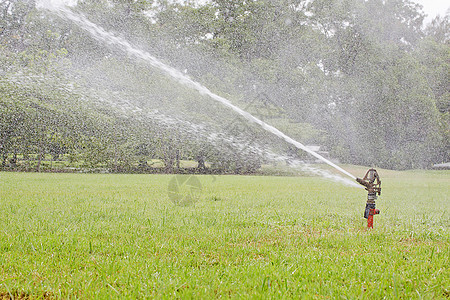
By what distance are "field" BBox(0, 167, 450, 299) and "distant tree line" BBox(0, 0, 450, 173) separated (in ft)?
33.1

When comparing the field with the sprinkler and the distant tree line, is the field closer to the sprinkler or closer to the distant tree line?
the sprinkler

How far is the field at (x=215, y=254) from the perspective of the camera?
212cm

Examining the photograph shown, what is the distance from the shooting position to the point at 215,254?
9.11ft

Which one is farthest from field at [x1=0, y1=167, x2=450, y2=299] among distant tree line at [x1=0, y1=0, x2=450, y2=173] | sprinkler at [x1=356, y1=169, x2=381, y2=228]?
distant tree line at [x1=0, y1=0, x2=450, y2=173]

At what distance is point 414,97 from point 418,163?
523 centimetres

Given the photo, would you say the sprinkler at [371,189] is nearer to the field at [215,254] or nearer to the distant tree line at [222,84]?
the field at [215,254]

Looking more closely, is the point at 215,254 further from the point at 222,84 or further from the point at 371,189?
the point at 222,84

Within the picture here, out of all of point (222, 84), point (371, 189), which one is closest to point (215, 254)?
point (371, 189)

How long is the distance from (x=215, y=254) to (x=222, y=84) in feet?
57.6

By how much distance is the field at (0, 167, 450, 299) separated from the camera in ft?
6.95

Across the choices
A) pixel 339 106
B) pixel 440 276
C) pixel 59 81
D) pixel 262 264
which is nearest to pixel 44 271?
pixel 262 264

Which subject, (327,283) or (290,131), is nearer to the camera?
(327,283)

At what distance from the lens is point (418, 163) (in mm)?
28781

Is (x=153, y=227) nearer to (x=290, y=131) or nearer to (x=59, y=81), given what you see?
(x=59, y=81)
